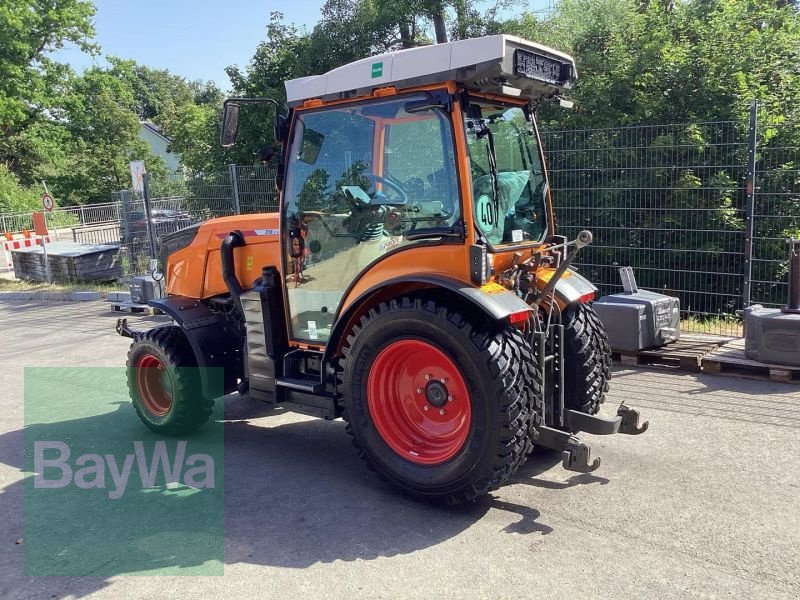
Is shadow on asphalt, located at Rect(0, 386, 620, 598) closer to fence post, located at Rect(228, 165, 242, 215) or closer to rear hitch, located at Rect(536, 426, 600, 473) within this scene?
rear hitch, located at Rect(536, 426, 600, 473)

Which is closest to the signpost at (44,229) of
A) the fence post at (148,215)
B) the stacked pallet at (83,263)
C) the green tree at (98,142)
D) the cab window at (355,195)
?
the stacked pallet at (83,263)

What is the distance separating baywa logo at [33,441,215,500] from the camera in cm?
468

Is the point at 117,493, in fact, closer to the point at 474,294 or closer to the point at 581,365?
the point at 474,294

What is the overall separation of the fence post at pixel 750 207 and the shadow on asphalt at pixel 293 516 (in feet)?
13.2

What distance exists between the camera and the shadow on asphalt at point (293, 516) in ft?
12.0

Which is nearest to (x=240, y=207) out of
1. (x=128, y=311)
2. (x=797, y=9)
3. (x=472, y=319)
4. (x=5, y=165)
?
(x=128, y=311)

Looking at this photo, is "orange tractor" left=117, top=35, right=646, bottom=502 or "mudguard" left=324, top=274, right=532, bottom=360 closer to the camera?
"mudguard" left=324, top=274, right=532, bottom=360

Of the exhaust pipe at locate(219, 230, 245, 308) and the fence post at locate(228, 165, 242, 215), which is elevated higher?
the fence post at locate(228, 165, 242, 215)

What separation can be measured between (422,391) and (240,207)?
8.28 m

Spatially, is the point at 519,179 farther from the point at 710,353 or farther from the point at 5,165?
the point at 5,165

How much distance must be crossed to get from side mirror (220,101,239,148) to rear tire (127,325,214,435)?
5.29ft

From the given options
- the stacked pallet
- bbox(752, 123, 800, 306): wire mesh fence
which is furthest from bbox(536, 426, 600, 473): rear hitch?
the stacked pallet

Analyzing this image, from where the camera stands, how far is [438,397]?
4137mm

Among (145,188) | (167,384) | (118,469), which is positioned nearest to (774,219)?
(167,384)
